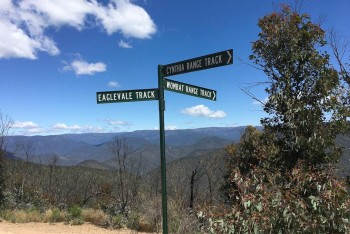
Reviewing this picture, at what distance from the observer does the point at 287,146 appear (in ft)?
24.8

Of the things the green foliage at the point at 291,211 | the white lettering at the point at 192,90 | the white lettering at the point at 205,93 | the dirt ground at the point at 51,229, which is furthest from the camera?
the dirt ground at the point at 51,229

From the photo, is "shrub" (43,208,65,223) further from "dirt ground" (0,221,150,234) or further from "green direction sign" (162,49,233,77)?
"green direction sign" (162,49,233,77)

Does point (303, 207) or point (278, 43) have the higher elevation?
point (278, 43)

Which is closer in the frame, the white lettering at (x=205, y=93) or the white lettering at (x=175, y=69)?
the white lettering at (x=175, y=69)

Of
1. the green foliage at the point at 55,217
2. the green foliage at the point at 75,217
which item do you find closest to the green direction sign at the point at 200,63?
the green foliage at the point at 75,217

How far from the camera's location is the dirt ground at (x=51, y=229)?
40.0ft

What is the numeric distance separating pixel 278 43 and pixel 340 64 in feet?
15.7

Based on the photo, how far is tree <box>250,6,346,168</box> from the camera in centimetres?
720

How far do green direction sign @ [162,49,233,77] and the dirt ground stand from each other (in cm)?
874

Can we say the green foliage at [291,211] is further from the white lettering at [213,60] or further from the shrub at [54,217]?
the shrub at [54,217]

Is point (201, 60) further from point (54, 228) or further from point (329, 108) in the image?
point (54, 228)

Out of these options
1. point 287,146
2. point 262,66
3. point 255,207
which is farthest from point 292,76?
point 255,207

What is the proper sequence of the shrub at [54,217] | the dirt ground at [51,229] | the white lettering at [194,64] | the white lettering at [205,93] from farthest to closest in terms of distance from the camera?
1. the shrub at [54,217]
2. the dirt ground at [51,229]
3. the white lettering at [205,93]
4. the white lettering at [194,64]

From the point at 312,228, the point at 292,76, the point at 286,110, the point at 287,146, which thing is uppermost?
the point at 292,76
